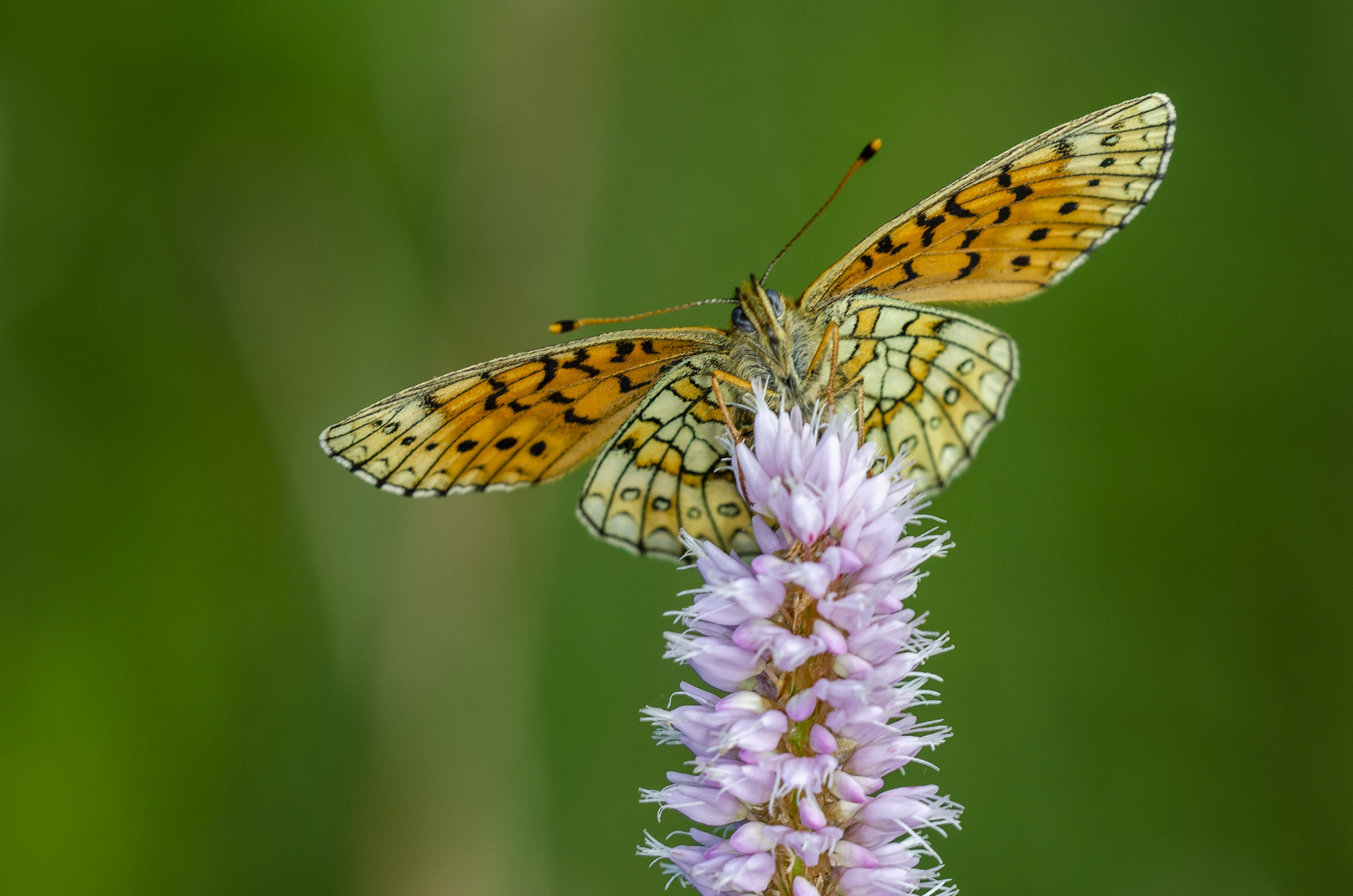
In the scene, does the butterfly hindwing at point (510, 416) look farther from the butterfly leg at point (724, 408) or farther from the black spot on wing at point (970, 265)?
the black spot on wing at point (970, 265)

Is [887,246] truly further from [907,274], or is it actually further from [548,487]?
[548,487]

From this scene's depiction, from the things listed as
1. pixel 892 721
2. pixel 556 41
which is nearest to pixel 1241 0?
pixel 556 41

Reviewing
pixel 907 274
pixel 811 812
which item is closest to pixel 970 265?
pixel 907 274

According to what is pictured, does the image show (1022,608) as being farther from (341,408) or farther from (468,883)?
(341,408)

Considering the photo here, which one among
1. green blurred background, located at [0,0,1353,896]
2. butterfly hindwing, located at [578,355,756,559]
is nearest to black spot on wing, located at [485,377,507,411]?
butterfly hindwing, located at [578,355,756,559]

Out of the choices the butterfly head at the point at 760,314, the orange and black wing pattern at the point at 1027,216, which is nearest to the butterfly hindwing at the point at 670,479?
the butterfly head at the point at 760,314

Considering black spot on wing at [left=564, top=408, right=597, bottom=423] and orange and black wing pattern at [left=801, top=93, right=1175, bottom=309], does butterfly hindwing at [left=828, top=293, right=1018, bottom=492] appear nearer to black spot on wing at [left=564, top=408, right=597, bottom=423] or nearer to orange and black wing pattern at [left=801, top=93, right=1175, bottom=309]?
orange and black wing pattern at [left=801, top=93, right=1175, bottom=309]
